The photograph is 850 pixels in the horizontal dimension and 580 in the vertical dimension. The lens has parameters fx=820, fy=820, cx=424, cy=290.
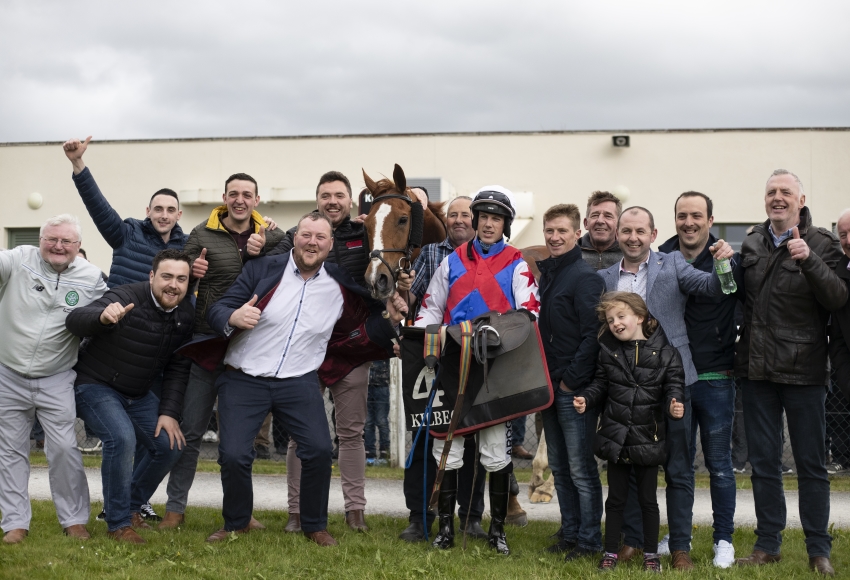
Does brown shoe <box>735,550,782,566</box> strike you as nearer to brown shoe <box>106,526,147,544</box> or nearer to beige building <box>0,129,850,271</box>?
brown shoe <box>106,526,147,544</box>

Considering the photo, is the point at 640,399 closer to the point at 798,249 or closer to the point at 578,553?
the point at 578,553

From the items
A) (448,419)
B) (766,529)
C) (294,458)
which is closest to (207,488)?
(294,458)

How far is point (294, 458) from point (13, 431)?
1.80 metres

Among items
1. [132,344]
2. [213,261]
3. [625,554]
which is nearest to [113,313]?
[132,344]

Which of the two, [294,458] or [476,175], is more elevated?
[476,175]

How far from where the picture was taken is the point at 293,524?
18.4 feet

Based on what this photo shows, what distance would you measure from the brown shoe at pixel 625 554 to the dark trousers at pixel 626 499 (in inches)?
2.9

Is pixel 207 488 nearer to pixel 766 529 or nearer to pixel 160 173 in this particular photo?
pixel 766 529

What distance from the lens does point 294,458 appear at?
5.75 metres

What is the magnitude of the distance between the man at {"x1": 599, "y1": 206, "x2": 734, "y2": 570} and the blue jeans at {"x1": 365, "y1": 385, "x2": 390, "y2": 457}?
3961mm

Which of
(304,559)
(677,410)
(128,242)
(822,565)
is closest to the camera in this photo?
(677,410)

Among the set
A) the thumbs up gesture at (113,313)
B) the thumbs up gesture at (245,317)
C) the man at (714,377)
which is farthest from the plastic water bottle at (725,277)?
the thumbs up gesture at (113,313)

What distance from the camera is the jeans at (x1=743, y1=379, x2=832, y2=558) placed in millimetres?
4598

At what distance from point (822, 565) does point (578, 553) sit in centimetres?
134
